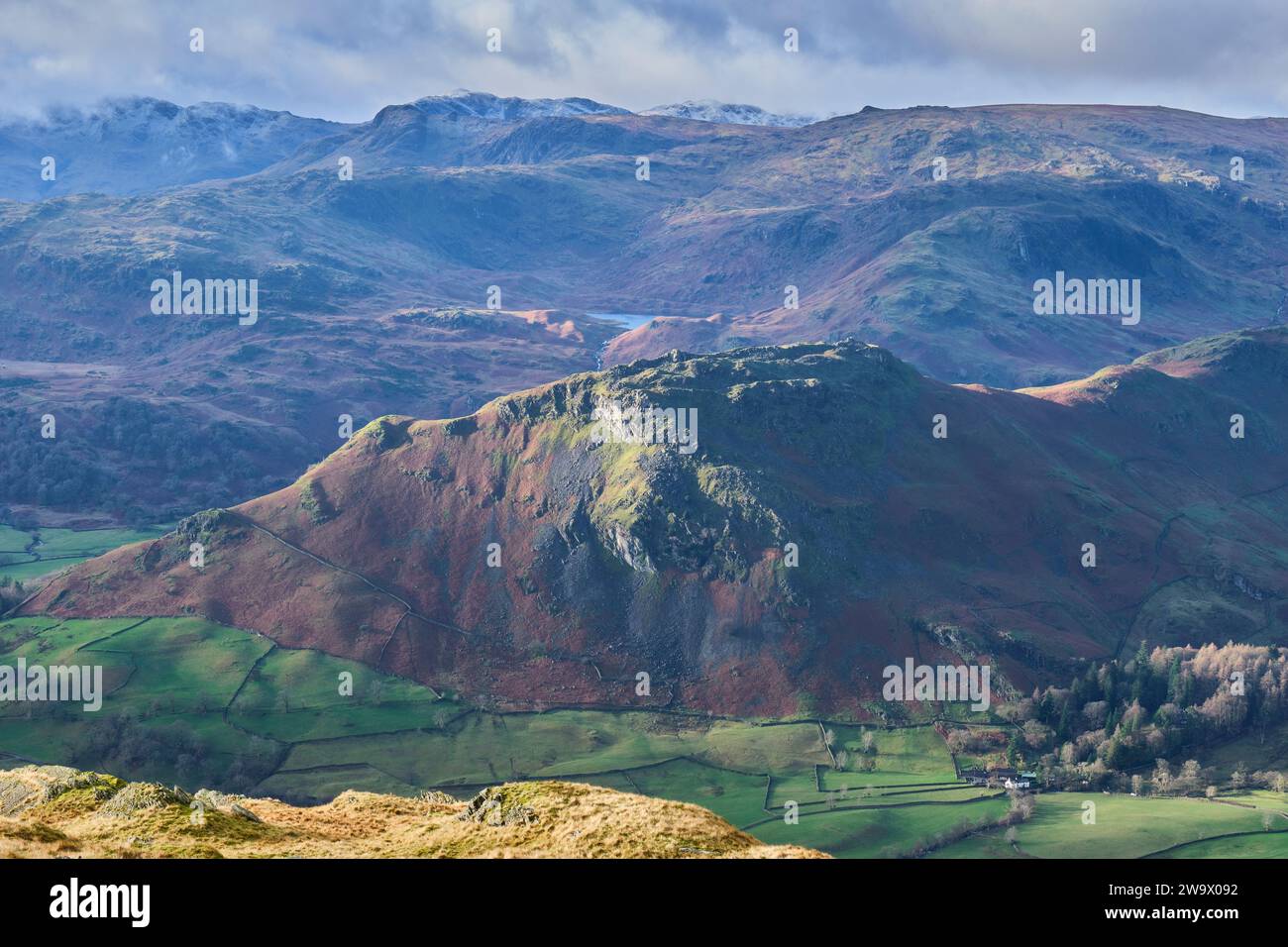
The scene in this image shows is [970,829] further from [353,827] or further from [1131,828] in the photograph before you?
[353,827]

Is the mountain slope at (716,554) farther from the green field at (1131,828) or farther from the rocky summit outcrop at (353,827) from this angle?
the rocky summit outcrop at (353,827)

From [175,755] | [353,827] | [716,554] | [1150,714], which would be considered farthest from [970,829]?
[175,755]

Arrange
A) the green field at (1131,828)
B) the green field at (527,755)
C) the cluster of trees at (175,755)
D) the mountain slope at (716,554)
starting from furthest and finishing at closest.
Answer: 1. the mountain slope at (716,554)
2. the cluster of trees at (175,755)
3. the green field at (527,755)
4. the green field at (1131,828)

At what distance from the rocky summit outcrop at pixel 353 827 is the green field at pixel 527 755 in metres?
64.2

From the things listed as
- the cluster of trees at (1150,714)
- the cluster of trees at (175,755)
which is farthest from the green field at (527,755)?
the cluster of trees at (1150,714)

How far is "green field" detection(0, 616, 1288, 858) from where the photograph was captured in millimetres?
105375

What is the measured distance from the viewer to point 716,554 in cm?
15475

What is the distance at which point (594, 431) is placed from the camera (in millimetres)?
172125

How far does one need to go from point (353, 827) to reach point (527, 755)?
8159cm


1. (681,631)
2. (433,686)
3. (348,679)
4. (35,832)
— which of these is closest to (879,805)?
(681,631)

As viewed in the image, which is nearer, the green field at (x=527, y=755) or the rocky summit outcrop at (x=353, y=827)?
the rocky summit outcrop at (x=353, y=827)

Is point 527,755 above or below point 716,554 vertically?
below

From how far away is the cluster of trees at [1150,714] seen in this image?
119312 mm
